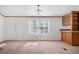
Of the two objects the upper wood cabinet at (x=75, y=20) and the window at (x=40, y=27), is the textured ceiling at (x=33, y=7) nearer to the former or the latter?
the window at (x=40, y=27)

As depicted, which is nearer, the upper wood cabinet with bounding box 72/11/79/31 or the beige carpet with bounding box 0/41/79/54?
the beige carpet with bounding box 0/41/79/54

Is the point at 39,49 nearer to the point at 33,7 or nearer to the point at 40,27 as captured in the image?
the point at 40,27

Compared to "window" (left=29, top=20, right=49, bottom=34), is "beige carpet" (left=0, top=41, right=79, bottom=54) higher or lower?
lower

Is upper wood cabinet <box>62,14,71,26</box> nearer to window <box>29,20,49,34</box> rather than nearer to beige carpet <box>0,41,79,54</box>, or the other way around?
window <box>29,20,49,34</box>

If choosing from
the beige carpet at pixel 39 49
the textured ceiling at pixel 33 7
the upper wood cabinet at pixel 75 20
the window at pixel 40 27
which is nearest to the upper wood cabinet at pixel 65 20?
the upper wood cabinet at pixel 75 20

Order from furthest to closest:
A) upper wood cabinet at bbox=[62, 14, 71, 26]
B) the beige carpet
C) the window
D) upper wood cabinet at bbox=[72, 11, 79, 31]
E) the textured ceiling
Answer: upper wood cabinet at bbox=[72, 11, 79, 31]
upper wood cabinet at bbox=[62, 14, 71, 26]
the window
the beige carpet
the textured ceiling

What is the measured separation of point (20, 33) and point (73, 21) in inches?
93.5

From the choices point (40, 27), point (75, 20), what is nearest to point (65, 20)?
point (75, 20)

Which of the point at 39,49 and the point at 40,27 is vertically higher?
the point at 40,27

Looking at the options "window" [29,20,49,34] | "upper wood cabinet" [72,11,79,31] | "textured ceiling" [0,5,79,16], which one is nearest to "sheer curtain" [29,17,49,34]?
"window" [29,20,49,34]

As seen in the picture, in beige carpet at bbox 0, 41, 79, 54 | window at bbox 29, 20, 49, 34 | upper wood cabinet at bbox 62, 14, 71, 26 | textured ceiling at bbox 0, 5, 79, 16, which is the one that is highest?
textured ceiling at bbox 0, 5, 79, 16
